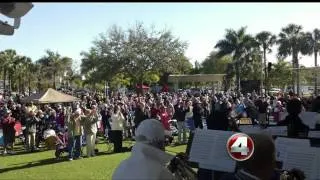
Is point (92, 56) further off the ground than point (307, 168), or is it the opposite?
point (92, 56)

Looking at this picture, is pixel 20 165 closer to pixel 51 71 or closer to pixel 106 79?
pixel 106 79

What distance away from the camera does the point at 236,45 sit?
206 feet

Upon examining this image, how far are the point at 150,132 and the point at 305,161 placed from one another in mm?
2206

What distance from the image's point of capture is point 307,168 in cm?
525

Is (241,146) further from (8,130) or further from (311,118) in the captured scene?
(8,130)

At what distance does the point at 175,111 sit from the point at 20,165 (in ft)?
25.6

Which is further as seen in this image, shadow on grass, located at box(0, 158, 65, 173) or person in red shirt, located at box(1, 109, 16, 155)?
person in red shirt, located at box(1, 109, 16, 155)

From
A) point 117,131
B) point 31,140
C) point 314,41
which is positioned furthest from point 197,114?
point 314,41

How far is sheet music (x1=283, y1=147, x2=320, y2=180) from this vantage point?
16.9ft

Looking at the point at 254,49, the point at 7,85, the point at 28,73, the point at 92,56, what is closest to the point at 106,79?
the point at 92,56

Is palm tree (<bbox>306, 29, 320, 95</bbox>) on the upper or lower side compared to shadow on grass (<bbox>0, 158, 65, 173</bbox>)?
upper

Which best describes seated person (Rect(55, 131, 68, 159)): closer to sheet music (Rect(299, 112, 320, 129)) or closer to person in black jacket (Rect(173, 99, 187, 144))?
person in black jacket (Rect(173, 99, 187, 144))

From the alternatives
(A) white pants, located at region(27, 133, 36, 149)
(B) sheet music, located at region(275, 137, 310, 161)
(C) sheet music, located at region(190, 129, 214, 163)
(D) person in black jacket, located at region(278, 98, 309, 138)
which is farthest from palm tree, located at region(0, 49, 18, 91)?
(B) sheet music, located at region(275, 137, 310, 161)

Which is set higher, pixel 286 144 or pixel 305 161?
pixel 286 144
